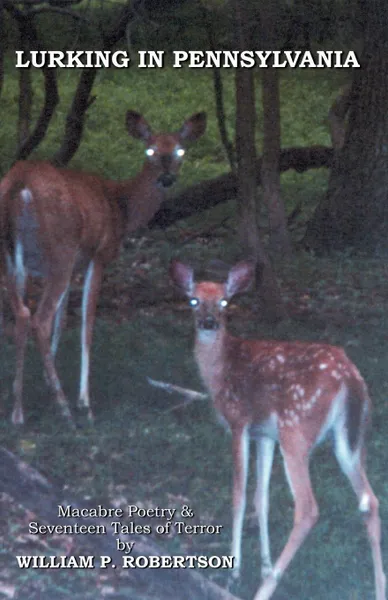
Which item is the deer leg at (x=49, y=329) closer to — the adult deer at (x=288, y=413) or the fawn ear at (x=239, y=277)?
the fawn ear at (x=239, y=277)

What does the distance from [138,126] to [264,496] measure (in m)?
3.82

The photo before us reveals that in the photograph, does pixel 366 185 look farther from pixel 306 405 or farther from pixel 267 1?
pixel 306 405

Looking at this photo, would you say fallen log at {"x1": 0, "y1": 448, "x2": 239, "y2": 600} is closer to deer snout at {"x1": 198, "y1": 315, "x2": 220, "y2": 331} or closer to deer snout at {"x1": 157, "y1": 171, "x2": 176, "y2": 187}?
deer snout at {"x1": 198, "y1": 315, "x2": 220, "y2": 331}

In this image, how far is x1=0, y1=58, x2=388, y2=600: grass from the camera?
5.40 metres

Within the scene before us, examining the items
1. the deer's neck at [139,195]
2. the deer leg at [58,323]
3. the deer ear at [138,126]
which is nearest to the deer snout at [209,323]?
the deer leg at [58,323]

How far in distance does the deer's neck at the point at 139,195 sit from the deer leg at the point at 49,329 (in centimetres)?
117

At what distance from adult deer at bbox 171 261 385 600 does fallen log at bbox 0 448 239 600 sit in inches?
12.1

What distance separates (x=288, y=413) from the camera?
17.1ft

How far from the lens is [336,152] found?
12297 millimetres

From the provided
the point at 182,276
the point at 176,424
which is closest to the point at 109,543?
the point at 182,276

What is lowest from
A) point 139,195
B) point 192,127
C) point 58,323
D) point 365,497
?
point 365,497

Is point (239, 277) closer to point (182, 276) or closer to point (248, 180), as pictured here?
point (182, 276)

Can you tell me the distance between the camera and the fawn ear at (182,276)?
6020 millimetres

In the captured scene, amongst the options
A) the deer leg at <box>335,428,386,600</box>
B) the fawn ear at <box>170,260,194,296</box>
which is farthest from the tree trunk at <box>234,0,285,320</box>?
the deer leg at <box>335,428,386,600</box>
